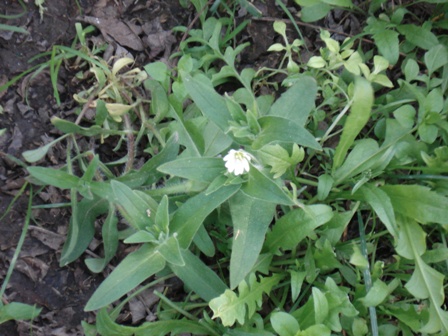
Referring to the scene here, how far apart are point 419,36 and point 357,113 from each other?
0.94 metres

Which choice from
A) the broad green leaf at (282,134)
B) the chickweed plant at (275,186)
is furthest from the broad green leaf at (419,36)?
the broad green leaf at (282,134)

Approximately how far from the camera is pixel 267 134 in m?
2.12

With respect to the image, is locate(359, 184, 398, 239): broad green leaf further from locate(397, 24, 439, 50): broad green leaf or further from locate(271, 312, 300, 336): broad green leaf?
locate(397, 24, 439, 50): broad green leaf

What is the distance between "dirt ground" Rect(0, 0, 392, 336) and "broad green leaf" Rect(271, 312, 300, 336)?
0.93 meters

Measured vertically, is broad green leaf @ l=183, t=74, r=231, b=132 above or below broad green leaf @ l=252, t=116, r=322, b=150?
above

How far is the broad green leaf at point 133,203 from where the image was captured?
2.16m

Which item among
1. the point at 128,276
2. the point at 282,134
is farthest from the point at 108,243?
the point at 282,134

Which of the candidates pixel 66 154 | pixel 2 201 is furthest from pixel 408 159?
pixel 2 201

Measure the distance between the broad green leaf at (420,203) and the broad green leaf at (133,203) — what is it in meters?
1.03

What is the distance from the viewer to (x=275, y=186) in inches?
81.7

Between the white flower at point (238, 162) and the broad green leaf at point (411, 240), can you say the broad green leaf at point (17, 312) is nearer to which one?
the white flower at point (238, 162)

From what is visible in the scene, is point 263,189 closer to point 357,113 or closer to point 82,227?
point 357,113

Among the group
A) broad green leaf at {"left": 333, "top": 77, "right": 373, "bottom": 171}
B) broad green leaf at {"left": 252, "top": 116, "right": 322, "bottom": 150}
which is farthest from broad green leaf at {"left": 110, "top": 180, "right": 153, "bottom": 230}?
broad green leaf at {"left": 333, "top": 77, "right": 373, "bottom": 171}

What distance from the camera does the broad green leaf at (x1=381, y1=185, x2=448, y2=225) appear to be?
222 cm
